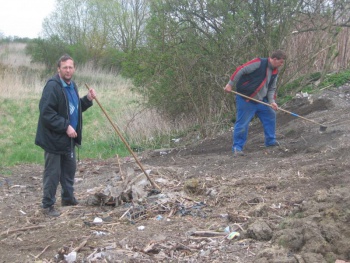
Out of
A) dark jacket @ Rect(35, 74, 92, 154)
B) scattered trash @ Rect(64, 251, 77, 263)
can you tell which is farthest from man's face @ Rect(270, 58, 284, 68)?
scattered trash @ Rect(64, 251, 77, 263)

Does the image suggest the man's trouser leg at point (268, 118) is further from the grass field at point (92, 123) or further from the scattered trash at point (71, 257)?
the scattered trash at point (71, 257)

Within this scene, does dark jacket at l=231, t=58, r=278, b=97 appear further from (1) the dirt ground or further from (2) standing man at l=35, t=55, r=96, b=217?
(2) standing man at l=35, t=55, r=96, b=217

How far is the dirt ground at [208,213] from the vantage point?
4.43 m

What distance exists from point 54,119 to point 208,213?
6.61 ft

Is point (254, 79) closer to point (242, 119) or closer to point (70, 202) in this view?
point (242, 119)

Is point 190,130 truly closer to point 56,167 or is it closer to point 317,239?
point 56,167

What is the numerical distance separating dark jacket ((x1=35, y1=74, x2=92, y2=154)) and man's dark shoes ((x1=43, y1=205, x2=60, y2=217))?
27.0 inches

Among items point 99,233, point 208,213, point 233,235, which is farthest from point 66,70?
point 233,235

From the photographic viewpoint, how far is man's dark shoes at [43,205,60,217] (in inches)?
239

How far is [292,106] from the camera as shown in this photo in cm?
1216

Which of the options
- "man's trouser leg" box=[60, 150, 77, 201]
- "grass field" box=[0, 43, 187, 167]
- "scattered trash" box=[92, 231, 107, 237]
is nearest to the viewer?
"scattered trash" box=[92, 231, 107, 237]

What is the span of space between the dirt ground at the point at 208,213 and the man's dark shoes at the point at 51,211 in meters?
0.08

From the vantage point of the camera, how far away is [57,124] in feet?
19.4

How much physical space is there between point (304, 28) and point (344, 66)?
10.4 ft
